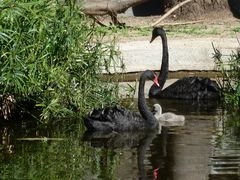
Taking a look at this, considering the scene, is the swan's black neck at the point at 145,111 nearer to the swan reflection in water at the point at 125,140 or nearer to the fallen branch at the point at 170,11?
the swan reflection in water at the point at 125,140

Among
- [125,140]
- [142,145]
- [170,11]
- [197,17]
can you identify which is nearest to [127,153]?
[142,145]

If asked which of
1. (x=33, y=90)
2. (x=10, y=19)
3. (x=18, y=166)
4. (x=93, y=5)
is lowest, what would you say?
(x=18, y=166)

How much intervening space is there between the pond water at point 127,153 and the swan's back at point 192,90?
1937 mm

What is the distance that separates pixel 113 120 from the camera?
1162 cm

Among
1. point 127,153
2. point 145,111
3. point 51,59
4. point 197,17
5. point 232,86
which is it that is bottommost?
point 127,153

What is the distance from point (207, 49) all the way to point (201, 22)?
14.1ft

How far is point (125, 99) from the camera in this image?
45.9 feet

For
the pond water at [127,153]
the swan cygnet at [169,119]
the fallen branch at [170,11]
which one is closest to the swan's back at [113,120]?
→ the pond water at [127,153]

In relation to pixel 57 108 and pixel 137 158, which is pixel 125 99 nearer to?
pixel 57 108

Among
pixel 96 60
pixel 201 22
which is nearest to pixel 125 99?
pixel 96 60

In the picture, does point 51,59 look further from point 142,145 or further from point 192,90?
point 192,90

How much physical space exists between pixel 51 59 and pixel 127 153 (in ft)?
6.73

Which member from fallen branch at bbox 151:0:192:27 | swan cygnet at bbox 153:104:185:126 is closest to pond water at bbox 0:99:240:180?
swan cygnet at bbox 153:104:185:126

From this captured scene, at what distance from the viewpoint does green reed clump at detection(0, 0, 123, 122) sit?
11.2 metres
